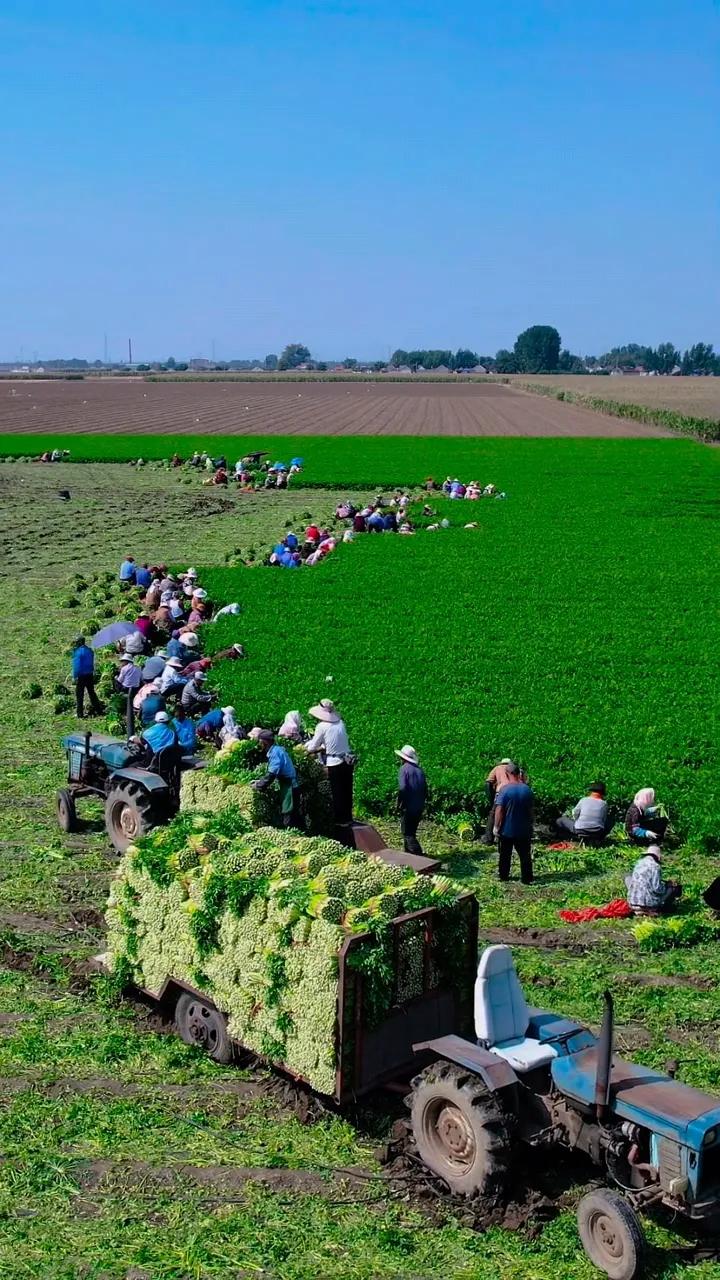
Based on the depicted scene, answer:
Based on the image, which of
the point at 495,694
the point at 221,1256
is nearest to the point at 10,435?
the point at 495,694

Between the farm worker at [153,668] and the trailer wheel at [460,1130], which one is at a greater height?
the farm worker at [153,668]

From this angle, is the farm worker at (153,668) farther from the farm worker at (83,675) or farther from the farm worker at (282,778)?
the farm worker at (282,778)

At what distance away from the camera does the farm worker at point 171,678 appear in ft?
74.3

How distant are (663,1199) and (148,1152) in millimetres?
4016

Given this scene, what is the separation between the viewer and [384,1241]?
881 centimetres

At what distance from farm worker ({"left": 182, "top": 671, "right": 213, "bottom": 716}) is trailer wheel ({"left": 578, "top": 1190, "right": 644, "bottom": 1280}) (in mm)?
14688

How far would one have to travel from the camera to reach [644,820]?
16984 mm

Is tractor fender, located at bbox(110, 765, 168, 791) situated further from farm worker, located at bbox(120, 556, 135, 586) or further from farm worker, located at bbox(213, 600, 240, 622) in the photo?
farm worker, located at bbox(120, 556, 135, 586)

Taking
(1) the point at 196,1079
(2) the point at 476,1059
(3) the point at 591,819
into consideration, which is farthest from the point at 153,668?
(2) the point at 476,1059

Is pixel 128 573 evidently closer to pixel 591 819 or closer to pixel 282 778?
pixel 591 819

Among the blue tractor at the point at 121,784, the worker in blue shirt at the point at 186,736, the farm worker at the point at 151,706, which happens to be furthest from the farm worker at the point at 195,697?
the worker in blue shirt at the point at 186,736

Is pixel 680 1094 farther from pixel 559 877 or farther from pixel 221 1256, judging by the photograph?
pixel 559 877

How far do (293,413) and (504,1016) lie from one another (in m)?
117

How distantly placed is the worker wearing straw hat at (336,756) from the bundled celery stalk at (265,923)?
12.0 feet
